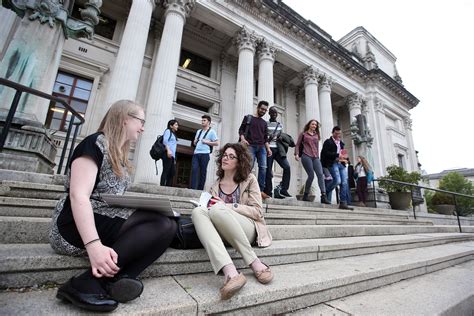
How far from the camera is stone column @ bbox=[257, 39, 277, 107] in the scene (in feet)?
34.4

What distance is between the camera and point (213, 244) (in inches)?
60.0

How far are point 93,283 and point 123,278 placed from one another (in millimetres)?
138

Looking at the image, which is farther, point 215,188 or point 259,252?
point 215,188

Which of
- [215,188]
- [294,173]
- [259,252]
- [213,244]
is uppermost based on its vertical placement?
[294,173]

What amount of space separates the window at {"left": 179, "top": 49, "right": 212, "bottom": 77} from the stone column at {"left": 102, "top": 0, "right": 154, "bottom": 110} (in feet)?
11.9

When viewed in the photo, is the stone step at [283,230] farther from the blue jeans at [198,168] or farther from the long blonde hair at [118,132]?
the blue jeans at [198,168]

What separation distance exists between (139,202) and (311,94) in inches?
516

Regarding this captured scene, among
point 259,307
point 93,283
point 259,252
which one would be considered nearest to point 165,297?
point 93,283

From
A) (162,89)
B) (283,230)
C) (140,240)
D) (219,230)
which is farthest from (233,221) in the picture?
(162,89)

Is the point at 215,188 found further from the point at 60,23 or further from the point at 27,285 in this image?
the point at 60,23

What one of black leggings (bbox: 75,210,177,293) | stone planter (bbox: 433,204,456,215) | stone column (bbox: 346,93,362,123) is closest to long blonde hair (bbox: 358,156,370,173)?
black leggings (bbox: 75,210,177,293)

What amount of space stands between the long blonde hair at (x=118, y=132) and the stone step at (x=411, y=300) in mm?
1603

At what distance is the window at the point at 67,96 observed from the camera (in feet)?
26.4

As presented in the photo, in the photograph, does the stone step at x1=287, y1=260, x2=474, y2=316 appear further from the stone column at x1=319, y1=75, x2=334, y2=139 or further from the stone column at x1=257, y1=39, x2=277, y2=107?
the stone column at x1=319, y1=75, x2=334, y2=139
